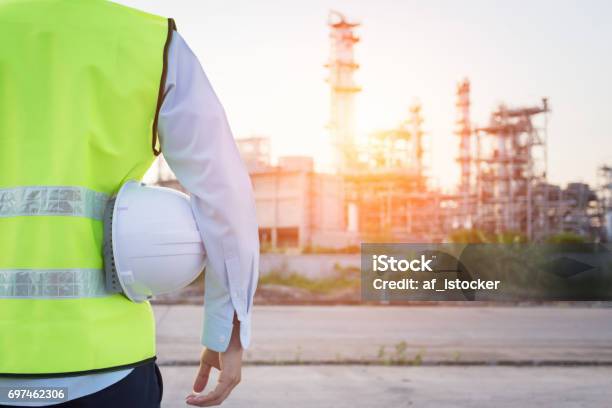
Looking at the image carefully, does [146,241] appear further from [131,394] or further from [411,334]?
[411,334]

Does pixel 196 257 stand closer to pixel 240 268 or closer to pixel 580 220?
pixel 240 268

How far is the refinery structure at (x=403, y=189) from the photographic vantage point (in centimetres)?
4047

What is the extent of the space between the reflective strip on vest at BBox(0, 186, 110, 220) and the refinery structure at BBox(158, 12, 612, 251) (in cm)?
3310

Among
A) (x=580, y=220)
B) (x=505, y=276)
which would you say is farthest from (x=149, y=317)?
(x=580, y=220)

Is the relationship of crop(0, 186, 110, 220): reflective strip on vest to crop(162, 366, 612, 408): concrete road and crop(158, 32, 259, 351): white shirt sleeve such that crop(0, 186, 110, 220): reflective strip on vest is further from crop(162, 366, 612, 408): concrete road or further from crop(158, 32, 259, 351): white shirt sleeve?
crop(162, 366, 612, 408): concrete road

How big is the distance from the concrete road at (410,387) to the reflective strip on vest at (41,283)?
3.10 m

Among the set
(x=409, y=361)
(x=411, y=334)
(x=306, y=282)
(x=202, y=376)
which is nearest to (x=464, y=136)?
(x=306, y=282)

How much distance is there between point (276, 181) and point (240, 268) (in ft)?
137

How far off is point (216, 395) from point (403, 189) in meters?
48.3

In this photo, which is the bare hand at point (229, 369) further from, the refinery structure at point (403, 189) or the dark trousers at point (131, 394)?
the refinery structure at point (403, 189)

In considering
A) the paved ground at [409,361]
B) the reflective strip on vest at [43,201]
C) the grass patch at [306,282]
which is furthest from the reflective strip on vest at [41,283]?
the grass patch at [306,282]

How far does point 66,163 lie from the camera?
1372mm

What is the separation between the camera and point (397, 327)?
28.0ft

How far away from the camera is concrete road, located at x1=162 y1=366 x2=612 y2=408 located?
4.49 m
